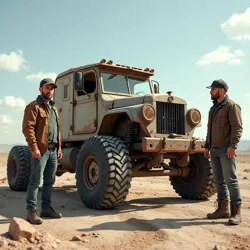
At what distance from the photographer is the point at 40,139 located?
4430 mm

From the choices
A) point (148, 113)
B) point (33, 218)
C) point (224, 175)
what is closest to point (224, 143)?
point (224, 175)

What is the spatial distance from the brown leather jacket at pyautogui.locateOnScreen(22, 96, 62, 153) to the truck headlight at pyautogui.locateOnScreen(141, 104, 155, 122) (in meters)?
1.69

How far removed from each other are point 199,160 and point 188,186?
0.58 metres

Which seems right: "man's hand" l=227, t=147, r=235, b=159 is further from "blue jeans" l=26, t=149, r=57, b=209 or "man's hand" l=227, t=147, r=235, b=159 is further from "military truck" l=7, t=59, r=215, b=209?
"blue jeans" l=26, t=149, r=57, b=209

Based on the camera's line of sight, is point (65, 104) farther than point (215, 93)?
Yes

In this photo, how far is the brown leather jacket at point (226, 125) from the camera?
4.46m

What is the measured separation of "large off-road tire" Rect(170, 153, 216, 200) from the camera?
20.7 feet

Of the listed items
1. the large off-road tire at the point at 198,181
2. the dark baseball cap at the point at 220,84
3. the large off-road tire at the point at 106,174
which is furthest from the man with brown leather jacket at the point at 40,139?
the large off-road tire at the point at 198,181

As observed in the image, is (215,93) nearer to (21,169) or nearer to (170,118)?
(170,118)

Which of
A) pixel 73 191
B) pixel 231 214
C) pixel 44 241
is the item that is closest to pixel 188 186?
pixel 231 214

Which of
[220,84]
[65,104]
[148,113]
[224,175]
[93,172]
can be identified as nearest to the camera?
[224,175]

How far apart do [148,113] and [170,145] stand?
63 cm

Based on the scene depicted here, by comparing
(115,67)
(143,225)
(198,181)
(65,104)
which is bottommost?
(143,225)

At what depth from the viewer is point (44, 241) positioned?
3.37 metres
